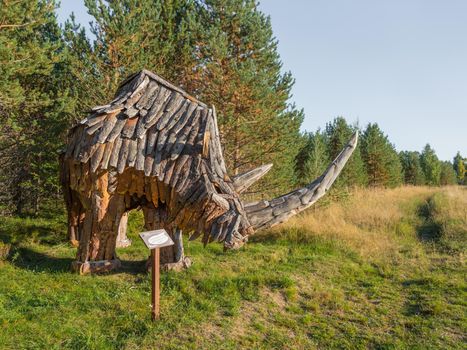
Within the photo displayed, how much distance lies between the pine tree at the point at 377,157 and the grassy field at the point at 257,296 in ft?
52.0

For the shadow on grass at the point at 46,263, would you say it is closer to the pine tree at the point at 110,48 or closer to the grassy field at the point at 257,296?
the grassy field at the point at 257,296

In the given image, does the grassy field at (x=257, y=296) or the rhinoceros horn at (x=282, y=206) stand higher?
the rhinoceros horn at (x=282, y=206)

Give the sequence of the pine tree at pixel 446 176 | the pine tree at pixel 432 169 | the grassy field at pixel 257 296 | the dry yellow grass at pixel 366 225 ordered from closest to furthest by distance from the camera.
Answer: the grassy field at pixel 257 296 → the dry yellow grass at pixel 366 225 → the pine tree at pixel 432 169 → the pine tree at pixel 446 176

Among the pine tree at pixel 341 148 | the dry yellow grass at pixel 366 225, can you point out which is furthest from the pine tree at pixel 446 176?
the dry yellow grass at pixel 366 225

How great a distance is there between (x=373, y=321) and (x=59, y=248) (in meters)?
6.60

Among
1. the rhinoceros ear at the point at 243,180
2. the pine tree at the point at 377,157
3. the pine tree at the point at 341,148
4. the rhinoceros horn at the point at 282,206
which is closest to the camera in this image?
the rhinoceros horn at the point at 282,206

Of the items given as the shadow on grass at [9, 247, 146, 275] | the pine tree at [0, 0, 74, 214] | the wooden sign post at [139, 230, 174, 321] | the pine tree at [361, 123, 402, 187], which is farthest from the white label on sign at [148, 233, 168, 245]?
the pine tree at [361, 123, 402, 187]

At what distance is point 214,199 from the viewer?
4078 millimetres

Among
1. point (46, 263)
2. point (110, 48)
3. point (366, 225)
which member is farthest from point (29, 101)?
point (366, 225)

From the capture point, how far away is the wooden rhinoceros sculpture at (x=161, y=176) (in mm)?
4031

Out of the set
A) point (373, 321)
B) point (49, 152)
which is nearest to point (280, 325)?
point (373, 321)

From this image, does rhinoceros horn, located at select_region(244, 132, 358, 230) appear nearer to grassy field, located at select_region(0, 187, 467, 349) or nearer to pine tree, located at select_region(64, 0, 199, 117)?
grassy field, located at select_region(0, 187, 467, 349)

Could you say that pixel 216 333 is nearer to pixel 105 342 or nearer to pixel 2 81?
pixel 105 342

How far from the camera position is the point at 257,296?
5.20m
